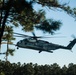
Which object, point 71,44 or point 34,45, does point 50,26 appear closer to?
point 34,45

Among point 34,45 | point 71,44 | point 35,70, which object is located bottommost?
point 35,70

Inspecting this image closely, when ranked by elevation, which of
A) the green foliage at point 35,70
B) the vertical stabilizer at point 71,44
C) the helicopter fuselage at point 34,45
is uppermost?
the helicopter fuselage at point 34,45

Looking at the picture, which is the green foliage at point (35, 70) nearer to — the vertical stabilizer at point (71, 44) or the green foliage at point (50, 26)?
the vertical stabilizer at point (71, 44)

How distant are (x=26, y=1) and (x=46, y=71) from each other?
496 ft

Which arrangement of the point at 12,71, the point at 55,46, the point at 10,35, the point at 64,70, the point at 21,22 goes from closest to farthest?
the point at 21,22
the point at 10,35
the point at 55,46
the point at 12,71
the point at 64,70

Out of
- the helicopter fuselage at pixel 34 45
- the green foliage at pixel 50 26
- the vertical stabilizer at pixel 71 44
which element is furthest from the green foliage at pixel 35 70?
the green foliage at pixel 50 26

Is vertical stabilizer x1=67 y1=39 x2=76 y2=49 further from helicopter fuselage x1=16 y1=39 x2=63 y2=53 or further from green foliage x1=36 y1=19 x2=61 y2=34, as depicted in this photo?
green foliage x1=36 y1=19 x2=61 y2=34

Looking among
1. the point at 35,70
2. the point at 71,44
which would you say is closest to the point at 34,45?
the point at 71,44

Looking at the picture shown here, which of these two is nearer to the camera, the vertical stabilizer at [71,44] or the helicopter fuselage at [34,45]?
the helicopter fuselage at [34,45]

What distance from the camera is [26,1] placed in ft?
67.1

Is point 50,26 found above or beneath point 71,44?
above

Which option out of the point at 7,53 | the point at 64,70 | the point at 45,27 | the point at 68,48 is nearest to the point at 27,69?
the point at 64,70

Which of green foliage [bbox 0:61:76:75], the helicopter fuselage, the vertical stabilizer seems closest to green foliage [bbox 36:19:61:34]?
the helicopter fuselage

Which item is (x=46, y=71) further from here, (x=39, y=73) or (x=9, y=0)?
(x=9, y=0)
